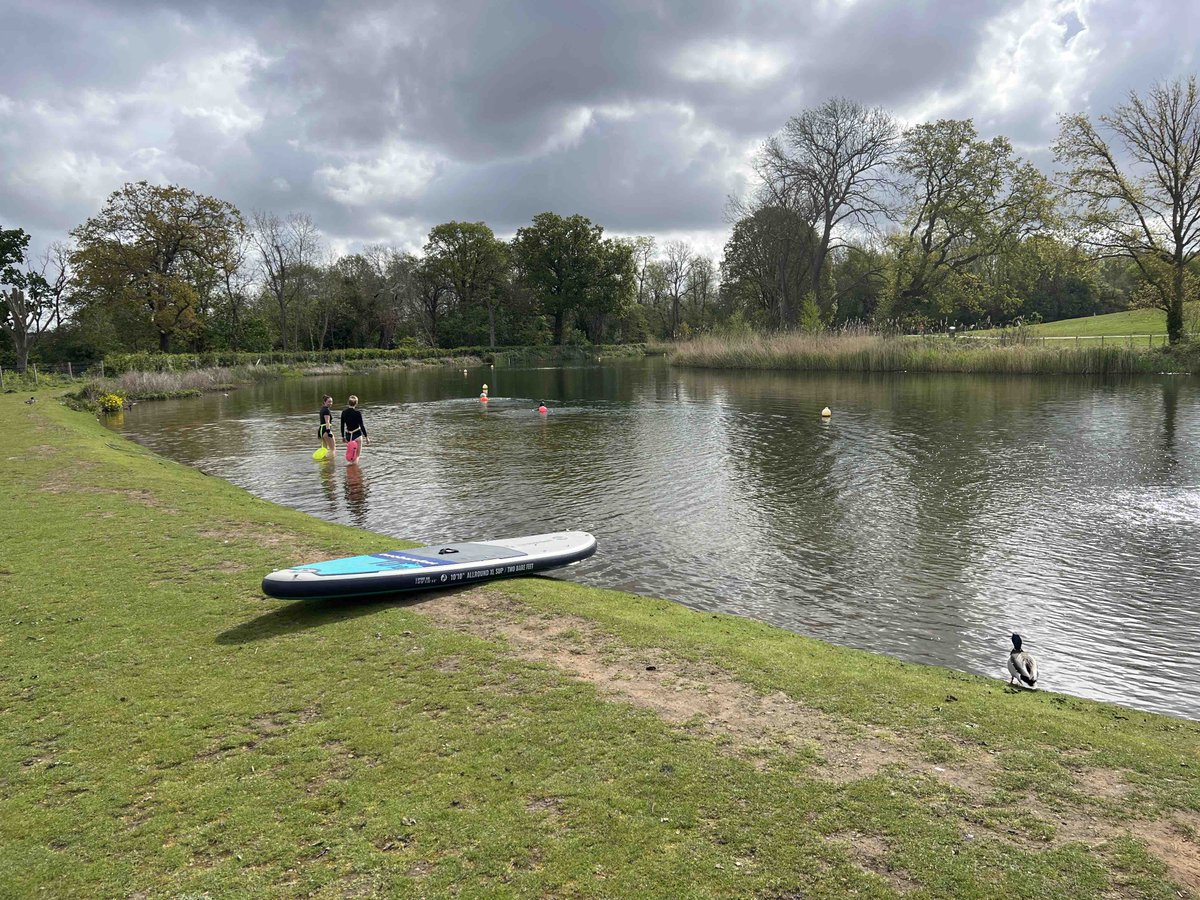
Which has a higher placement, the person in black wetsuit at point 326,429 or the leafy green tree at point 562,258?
the leafy green tree at point 562,258

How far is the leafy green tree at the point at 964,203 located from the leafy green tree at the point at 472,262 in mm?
48007

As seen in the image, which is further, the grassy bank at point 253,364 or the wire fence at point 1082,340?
the grassy bank at point 253,364

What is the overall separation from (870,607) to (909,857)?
16.7ft

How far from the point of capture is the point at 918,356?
40.5 m

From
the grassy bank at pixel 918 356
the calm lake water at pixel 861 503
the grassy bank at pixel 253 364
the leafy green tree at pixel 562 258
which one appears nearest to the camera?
the calm lake water at pixel 861 503

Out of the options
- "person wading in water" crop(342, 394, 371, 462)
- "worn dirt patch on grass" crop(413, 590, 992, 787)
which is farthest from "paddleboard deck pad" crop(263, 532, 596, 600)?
"person wading in water" crop(342, 394, 371, 462)

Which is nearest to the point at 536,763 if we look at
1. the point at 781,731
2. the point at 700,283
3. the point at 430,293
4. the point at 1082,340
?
the point at 781,731

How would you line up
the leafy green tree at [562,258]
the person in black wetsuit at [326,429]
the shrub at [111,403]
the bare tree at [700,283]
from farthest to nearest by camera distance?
the bare tree at [700,283]
the leafy green tree at [562,258]
the shrub at [111,403]
the person in black wetsuit at [326,429]

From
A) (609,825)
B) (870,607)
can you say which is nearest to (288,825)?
(609,825)

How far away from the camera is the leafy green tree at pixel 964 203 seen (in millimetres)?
46656

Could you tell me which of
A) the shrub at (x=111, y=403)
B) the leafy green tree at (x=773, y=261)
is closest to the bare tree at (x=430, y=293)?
the leafy green tree at (x=773, y=261)

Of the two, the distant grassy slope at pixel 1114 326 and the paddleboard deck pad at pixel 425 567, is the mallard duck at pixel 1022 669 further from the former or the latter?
the distant grassy slope at pixel 1114 326

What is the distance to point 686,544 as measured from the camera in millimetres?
10703

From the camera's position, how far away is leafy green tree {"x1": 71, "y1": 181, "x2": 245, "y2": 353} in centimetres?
5375
